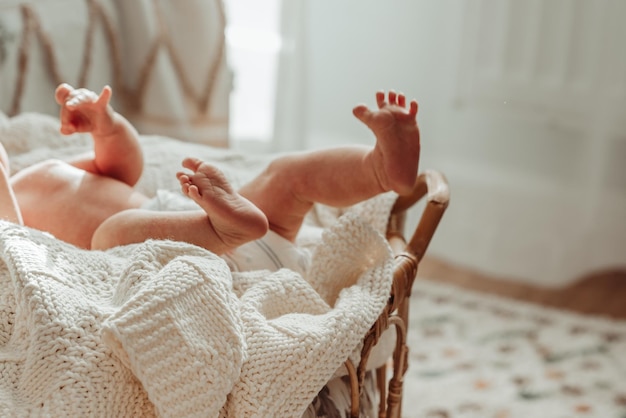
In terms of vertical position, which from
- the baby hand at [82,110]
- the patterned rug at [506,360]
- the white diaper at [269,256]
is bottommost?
the patterned rug at [506,360]

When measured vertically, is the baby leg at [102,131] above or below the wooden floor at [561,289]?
above

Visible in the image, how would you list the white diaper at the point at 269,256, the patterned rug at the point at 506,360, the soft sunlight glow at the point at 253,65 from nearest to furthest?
the white diaper at the point at 269,256 → the patterned rug at the point at 506,360 → the soft sunlight glow at the point at 253,65

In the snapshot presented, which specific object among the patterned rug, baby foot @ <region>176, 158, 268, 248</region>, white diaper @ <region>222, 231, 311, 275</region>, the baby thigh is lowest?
the patterned rug

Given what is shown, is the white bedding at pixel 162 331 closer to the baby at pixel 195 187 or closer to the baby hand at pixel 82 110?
the baby at pixel 195 187

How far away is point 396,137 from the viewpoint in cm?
81

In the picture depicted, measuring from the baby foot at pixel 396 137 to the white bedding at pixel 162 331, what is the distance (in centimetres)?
9

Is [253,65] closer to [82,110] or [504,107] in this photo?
[504,107]

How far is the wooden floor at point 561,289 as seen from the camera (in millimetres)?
1665

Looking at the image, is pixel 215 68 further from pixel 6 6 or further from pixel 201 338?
pixel 201 338

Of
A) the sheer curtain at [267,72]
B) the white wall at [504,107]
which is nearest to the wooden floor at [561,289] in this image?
the white wall at [504,107]

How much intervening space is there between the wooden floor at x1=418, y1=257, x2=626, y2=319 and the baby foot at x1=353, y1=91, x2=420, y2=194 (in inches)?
37.3

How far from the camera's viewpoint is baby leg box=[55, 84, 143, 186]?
0.92 m

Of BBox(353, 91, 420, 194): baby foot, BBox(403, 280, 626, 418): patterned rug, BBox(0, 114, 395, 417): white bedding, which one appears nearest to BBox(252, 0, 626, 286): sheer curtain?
BBox(403, 280, 626, 418): patterned rug

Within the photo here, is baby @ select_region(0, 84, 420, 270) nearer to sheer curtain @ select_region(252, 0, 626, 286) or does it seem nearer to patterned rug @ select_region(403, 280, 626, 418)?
patterned rug @ select_region(403, 280, 626, 418)
